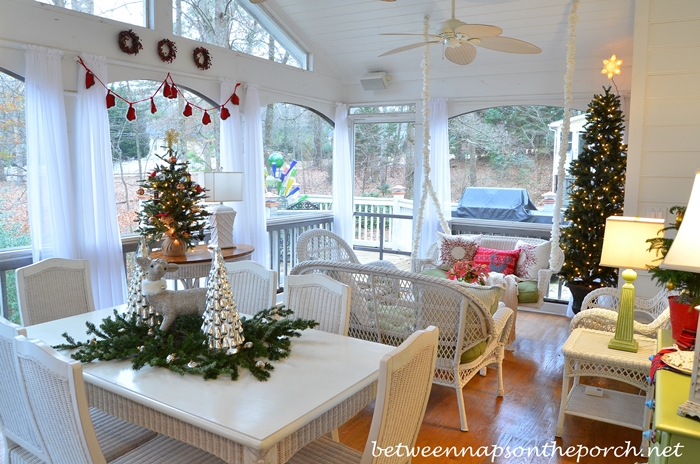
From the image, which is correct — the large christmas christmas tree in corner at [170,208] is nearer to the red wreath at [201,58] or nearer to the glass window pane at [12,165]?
the glass window pane at [12,165]

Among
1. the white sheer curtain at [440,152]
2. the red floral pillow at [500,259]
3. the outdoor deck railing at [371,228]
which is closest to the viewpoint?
the red floral pillow at [500,259]

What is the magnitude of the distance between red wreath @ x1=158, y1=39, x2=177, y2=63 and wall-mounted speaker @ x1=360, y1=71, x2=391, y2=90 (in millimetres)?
2563

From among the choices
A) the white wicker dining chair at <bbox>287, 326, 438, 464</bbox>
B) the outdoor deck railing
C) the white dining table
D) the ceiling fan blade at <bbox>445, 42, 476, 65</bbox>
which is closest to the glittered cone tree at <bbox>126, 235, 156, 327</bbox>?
the white dining table

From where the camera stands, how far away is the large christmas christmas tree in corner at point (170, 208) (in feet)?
13.7

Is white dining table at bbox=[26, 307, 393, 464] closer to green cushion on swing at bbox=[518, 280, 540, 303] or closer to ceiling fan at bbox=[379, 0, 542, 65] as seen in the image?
ceiling fan at bbox=[379, 0, 542, 65]

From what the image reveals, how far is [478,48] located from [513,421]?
13.0 feet

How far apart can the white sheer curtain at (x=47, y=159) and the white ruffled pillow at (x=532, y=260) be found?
394 centimetres

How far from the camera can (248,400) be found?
1.79m

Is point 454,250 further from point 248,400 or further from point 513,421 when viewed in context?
point 248,400

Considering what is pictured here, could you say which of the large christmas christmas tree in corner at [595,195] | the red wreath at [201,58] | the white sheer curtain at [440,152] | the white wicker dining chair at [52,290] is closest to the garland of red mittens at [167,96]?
the red wreath at [201,58]

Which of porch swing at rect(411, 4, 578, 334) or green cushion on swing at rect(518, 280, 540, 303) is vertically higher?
porch swing at rect(411, 4, 578, 334)

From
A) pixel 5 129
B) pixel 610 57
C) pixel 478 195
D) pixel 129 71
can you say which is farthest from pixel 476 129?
pixel 5 129

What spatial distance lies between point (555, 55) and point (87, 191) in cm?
463

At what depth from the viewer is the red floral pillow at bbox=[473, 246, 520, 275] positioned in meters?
5.41
